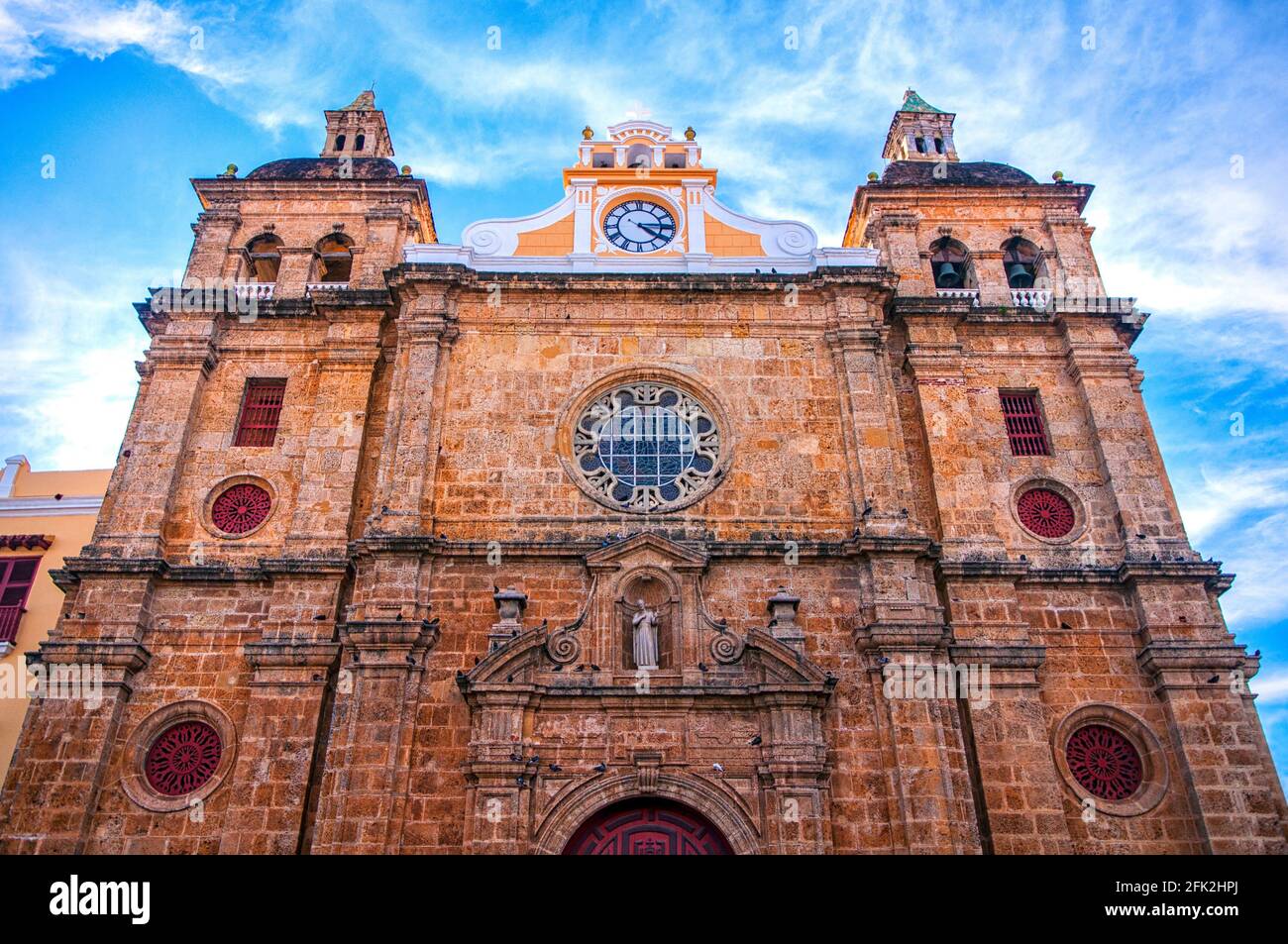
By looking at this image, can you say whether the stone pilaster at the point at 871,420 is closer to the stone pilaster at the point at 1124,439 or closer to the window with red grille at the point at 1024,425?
the window with red grille at the point at 1024,425

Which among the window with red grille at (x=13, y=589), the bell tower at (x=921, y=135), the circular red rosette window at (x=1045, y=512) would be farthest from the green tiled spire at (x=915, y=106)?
the window with red grille at (x=13, y=589)

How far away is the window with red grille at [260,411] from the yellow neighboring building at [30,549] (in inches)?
193

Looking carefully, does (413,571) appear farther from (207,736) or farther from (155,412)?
(155,412)

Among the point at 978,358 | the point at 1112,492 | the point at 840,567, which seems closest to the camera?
the point at 840,567

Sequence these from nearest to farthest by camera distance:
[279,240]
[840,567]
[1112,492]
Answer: [840,567] < [1112,492] < [279,240]

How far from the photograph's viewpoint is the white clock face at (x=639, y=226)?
712 inches

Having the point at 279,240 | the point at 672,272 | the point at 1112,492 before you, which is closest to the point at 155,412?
the point at 279,240

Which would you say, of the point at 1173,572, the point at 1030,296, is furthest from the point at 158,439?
the point at 1173,572

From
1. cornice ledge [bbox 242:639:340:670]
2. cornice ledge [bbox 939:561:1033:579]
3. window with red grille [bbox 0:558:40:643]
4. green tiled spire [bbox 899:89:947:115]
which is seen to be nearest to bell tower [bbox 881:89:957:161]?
green tiled spire [bbox 899:89:947:115]

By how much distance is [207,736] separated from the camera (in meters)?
13.8

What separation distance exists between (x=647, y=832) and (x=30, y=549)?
14.3 m

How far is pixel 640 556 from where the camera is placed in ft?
47.0

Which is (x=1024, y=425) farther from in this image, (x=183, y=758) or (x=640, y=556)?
(x=183, y=758)
